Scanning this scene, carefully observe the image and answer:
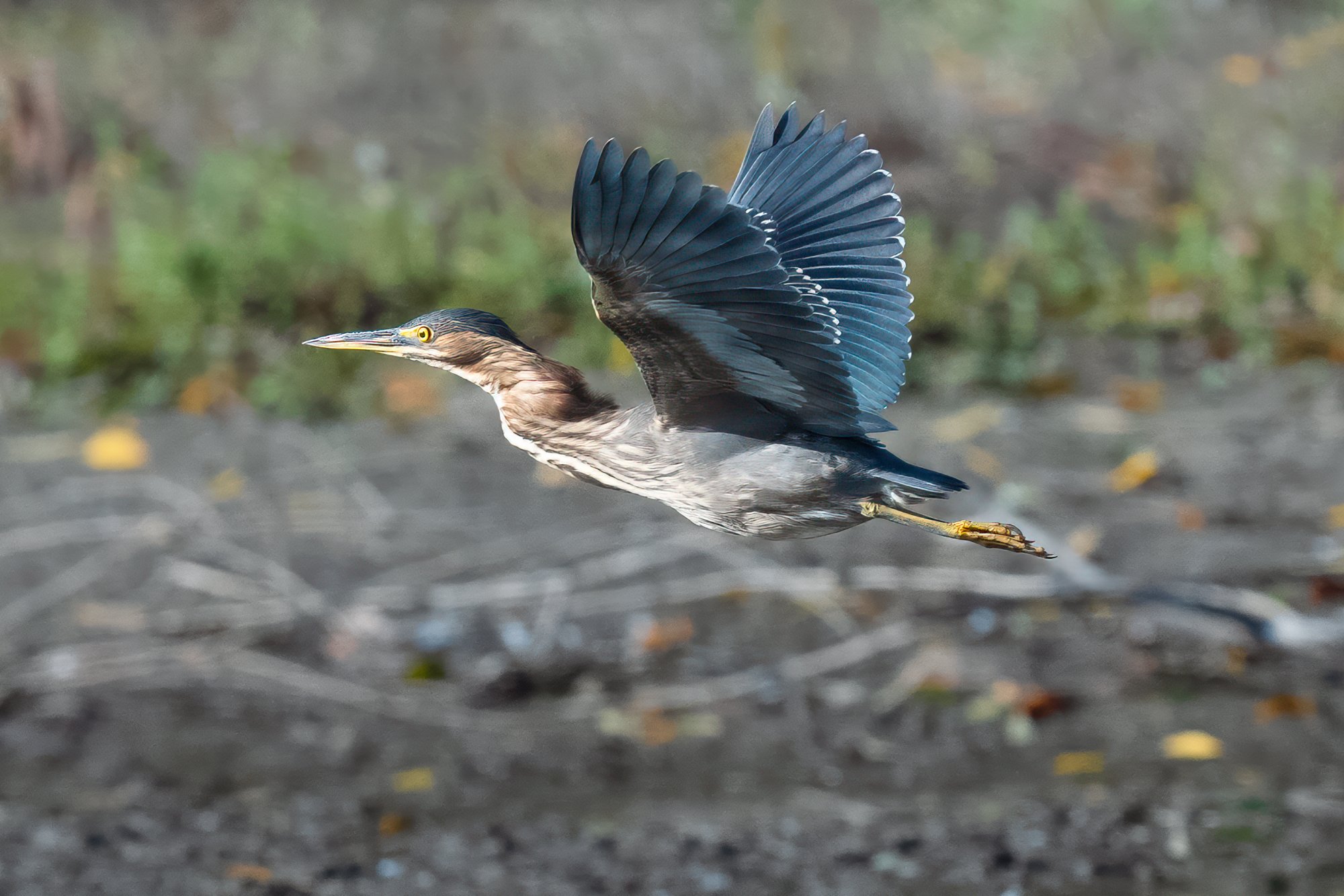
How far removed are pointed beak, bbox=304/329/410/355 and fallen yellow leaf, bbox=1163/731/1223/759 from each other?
4.00 meters

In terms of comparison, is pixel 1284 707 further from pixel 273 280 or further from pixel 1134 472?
pixel 273 280

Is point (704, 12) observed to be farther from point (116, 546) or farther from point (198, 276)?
point (116, 546)

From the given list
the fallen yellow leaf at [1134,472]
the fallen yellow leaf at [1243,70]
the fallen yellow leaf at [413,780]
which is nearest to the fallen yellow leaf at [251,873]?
the fallen yellow leaf at [413,780]

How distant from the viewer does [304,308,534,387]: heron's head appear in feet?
8.04

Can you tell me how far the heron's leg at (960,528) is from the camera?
2.52m

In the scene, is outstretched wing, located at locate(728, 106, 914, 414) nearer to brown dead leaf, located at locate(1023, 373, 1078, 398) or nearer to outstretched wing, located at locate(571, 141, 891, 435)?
outstretched wing, located at locate(571, 141, 891, 435)

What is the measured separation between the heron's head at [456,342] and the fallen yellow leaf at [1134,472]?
4735 mm

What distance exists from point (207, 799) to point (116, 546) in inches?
56.1

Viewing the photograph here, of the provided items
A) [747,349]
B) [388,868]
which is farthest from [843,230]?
[388,868]

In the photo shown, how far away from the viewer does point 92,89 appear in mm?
9195

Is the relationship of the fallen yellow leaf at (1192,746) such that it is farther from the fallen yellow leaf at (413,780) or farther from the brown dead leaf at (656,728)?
the fallen yellow leaf at (413,780)

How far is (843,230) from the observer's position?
2.67 meters

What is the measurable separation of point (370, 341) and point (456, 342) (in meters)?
0.17

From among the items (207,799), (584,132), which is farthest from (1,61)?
(207,799)
